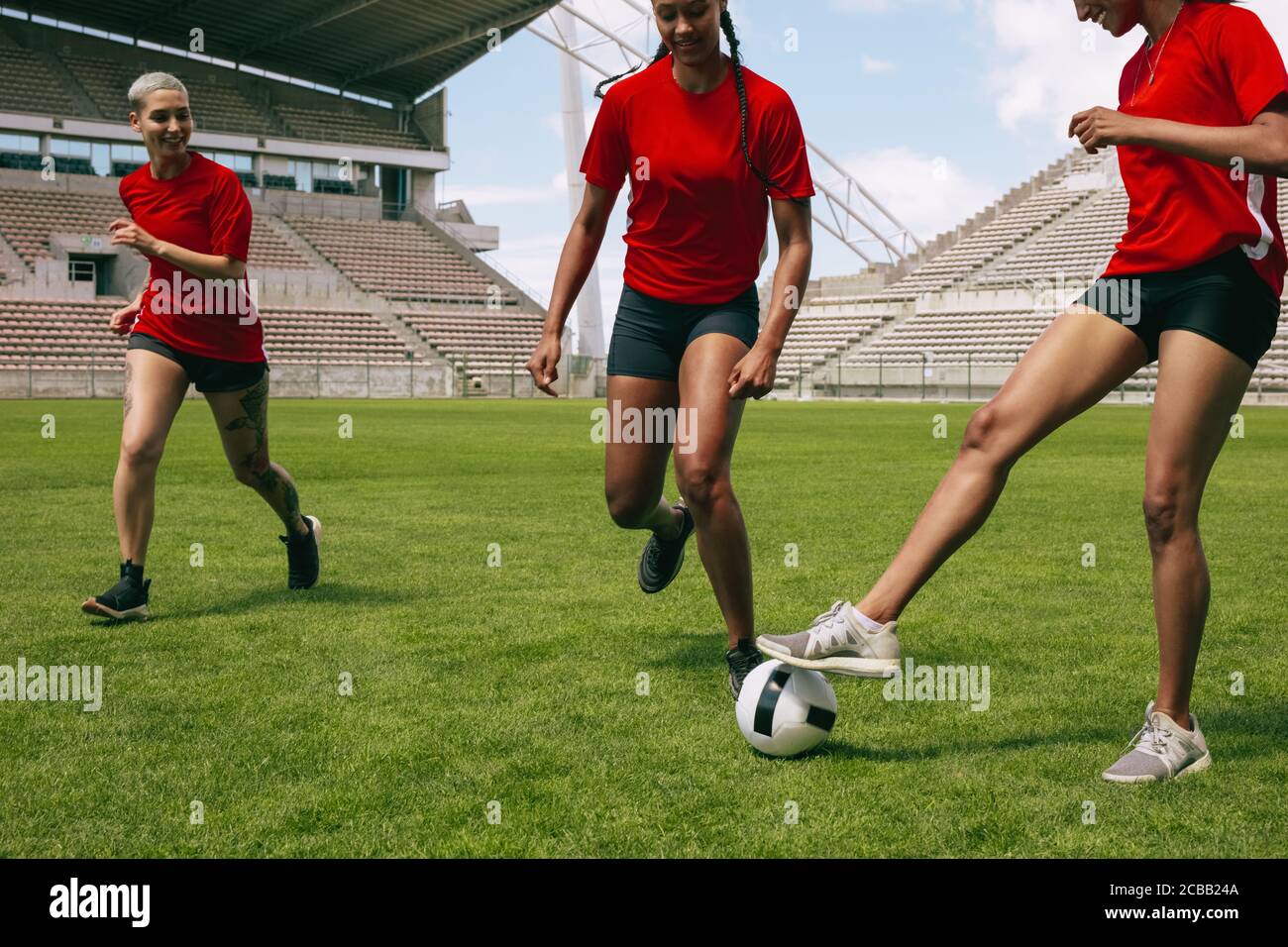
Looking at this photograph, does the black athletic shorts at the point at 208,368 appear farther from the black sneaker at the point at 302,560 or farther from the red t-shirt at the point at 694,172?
the red t-shirt at the point at 694,172

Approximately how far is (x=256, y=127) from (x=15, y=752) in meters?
55.2

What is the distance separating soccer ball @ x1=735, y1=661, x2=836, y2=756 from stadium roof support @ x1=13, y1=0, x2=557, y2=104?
46350 millimetres

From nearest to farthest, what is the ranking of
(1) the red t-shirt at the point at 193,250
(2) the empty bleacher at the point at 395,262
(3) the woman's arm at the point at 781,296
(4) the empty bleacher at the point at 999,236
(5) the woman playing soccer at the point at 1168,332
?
(5) the woman playing soccer at the point at 1168,332 → (3) the woman's arm at the point at 781,296 → (1) the red t-shirt at the point at 193,250 → (2) the empty bleacher at the point at 395,262 → (4) the empty bleacher at the point at 999,236

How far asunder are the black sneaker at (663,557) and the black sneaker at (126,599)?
86.9 inches

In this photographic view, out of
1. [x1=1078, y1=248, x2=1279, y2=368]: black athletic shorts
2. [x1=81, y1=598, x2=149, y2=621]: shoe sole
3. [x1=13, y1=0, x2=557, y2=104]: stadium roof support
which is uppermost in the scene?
[x1=13, y1=0, x2=557, y2=104]: stadium roof support

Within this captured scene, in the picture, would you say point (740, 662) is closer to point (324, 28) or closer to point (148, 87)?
point (148, 87)

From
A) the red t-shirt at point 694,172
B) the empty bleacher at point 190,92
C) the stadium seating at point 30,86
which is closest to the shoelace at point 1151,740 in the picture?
the red t-shirt at point 694,172

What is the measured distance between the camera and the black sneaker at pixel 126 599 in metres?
5.70

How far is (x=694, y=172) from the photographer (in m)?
4.52

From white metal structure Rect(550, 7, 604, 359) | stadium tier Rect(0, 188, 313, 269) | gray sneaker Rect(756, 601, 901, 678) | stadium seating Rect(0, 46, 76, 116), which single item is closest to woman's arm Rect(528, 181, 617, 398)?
gray sneaker Rect(756, 601, 901, 678)

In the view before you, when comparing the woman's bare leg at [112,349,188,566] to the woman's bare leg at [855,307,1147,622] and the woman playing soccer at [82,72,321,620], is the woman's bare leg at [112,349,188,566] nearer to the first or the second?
the woman playing soccer at [82,72,321,620]

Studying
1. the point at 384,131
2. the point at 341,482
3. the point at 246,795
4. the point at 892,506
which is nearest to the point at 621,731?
the point at 246,795

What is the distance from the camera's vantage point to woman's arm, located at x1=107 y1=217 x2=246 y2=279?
18.3 feet
